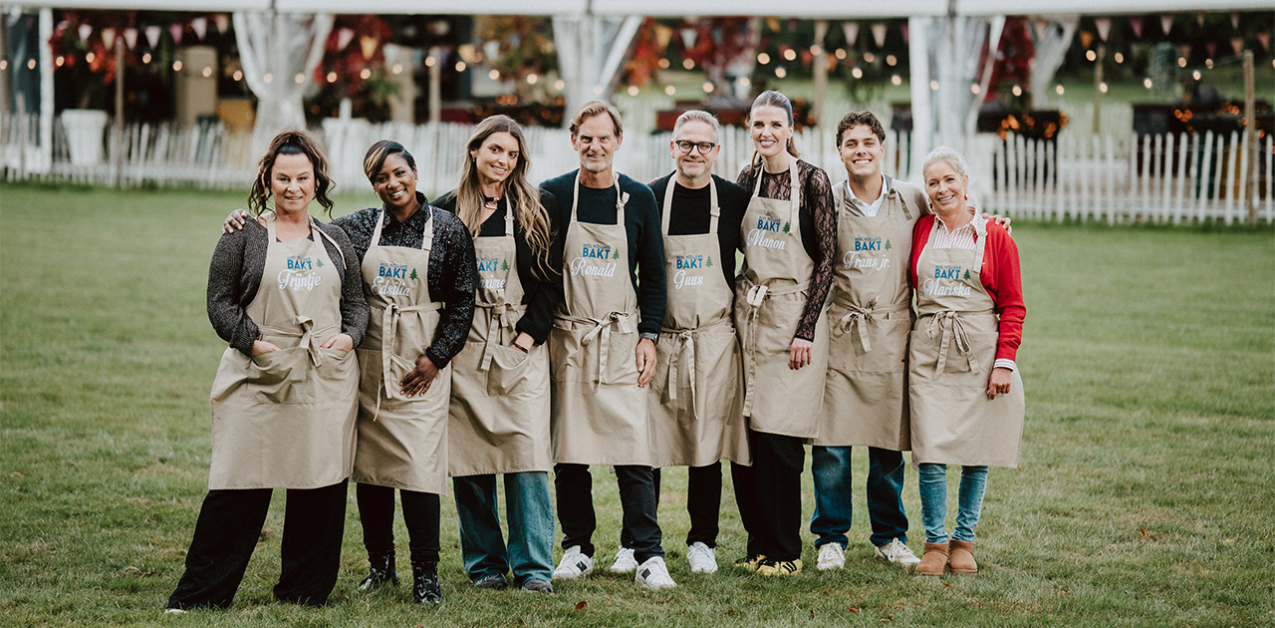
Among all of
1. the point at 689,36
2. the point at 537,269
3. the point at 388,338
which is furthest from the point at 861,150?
the point at 689,36

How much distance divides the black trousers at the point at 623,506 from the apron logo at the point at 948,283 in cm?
135

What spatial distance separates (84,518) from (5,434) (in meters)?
1.55

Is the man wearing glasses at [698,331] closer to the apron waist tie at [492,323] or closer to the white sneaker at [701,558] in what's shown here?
the white sneaker at [701,558]

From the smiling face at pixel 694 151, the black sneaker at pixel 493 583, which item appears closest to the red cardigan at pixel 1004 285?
the smiling face at pixel 694 151

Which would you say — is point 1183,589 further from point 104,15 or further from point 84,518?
point 104,15

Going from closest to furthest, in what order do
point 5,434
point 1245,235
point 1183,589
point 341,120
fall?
point 1183,589 < point 5,434 < point 1245,235 < point 341,120

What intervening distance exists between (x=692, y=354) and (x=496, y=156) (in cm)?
107

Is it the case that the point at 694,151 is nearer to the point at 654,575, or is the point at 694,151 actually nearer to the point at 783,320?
the point at 783,320

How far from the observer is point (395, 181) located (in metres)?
3.95

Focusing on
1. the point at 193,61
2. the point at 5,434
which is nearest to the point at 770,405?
the point at 5,434

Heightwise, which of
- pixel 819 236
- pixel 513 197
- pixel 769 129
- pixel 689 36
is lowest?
pixel 819 236

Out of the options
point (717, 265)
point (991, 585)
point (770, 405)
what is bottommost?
point (991, 585)

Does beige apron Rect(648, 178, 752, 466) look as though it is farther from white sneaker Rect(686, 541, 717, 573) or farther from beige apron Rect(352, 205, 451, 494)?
beige apron Rect(352, 205, 451, 494)

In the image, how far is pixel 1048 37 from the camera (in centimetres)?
1925
